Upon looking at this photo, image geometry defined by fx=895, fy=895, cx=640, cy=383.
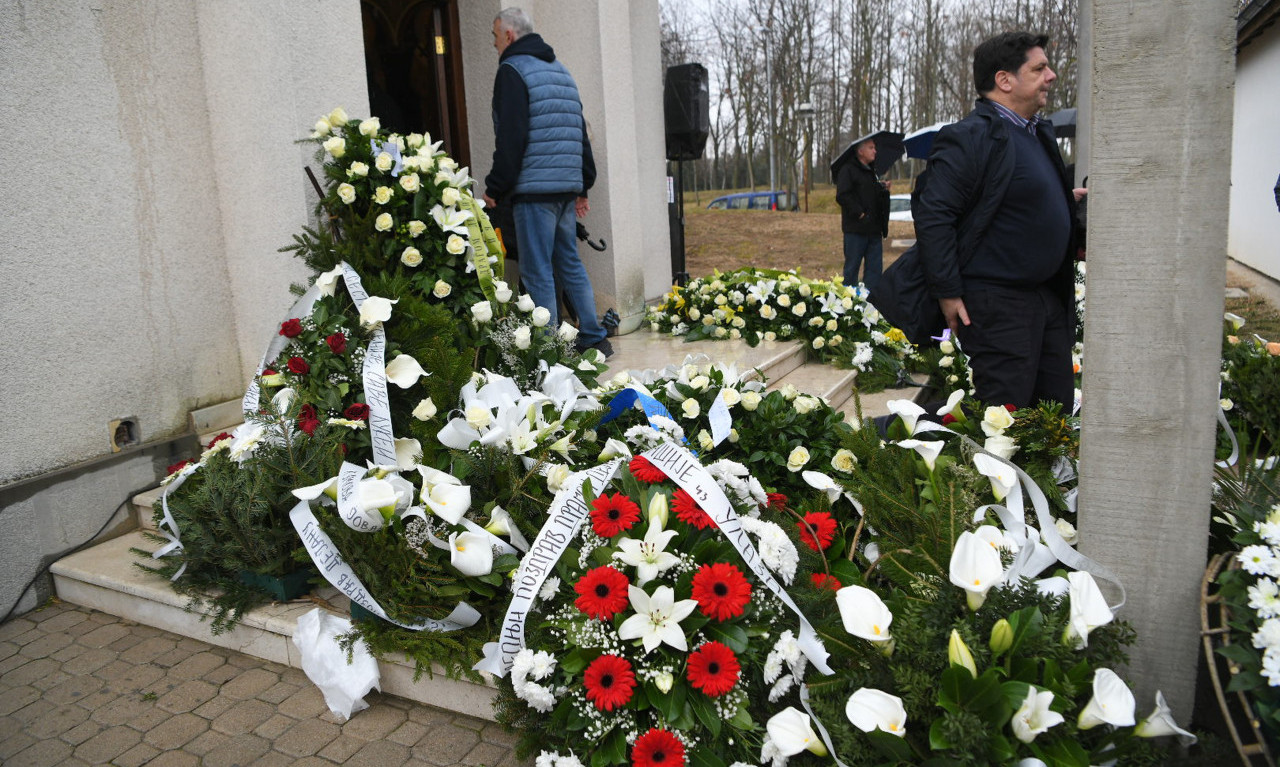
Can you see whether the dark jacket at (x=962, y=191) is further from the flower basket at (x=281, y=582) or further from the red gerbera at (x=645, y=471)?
the flower basket at (x=281, y=582)

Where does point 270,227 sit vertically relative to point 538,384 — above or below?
above

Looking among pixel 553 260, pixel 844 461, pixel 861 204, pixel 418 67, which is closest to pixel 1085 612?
pixel 844 461

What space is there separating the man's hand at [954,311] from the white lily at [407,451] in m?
2.04

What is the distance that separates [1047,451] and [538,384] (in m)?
2.04

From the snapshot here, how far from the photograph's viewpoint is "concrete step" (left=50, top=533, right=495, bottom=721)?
2.79 meters

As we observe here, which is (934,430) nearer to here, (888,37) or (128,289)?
(128,289)

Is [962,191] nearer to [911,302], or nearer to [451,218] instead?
[911,302]

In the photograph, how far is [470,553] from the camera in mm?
2680

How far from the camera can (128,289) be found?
405 cm

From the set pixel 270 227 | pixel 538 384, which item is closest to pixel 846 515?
pixel 538 384

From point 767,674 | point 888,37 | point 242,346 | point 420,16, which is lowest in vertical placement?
point 767,674

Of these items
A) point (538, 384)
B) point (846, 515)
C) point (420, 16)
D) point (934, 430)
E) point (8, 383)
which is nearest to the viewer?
point (846, 515)

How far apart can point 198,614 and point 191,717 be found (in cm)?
55

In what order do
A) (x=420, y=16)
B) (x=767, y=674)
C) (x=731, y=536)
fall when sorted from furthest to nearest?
(x=420, y=16) < (x=731, y=536) < (x=767, y=674)
